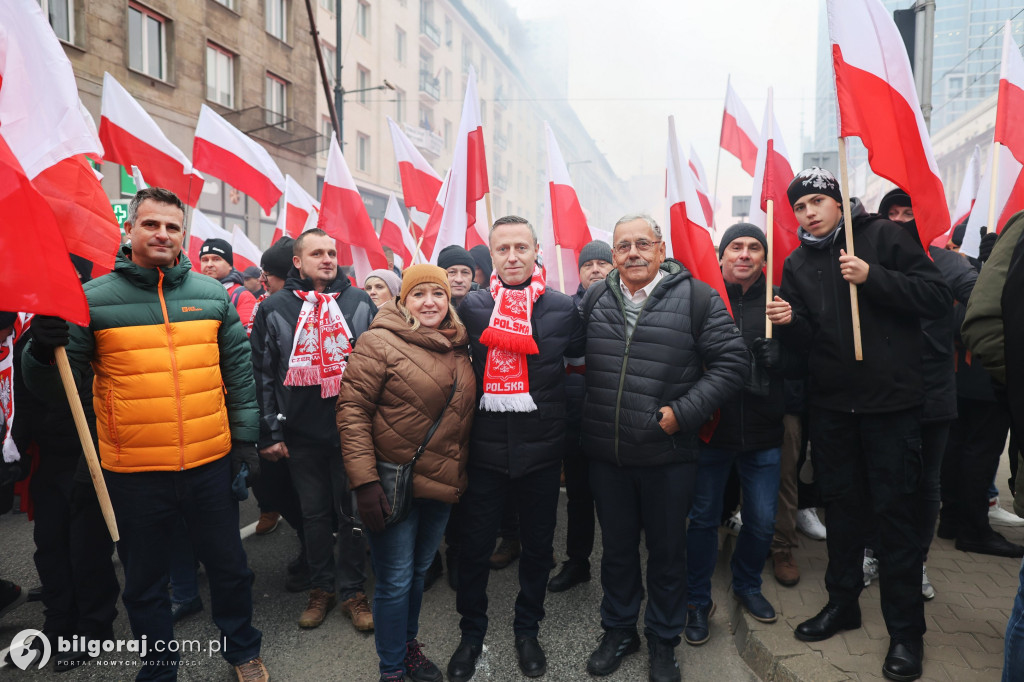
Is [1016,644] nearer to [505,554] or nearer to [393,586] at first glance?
[393,586]

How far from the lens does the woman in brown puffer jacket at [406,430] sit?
275cm

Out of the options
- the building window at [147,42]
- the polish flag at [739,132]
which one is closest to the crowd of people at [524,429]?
the polish flag at [739,132]

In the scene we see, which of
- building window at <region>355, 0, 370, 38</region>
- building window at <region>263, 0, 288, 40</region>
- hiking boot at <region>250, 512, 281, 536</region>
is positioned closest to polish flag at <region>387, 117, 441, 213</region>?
hiking boot at <region>250, 512, 281, 536</region>

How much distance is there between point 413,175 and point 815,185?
188 inches

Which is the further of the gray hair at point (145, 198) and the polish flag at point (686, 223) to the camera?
the polish flag at point (686, 223)

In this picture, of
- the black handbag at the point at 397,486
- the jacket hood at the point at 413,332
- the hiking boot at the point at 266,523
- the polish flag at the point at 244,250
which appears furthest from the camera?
the polish flag at the point at 244,250

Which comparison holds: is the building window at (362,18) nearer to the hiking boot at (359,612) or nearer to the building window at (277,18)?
the building window at (277,18)

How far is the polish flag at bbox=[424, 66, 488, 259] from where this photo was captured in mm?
5000

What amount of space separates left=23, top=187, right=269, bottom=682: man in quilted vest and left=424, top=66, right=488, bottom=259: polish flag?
2259 millimetres

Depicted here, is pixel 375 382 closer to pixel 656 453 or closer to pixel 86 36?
pixel 656 453

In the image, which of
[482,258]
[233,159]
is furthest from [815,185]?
[233,159]

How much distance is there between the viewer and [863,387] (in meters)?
2.87

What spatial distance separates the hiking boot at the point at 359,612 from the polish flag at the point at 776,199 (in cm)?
322

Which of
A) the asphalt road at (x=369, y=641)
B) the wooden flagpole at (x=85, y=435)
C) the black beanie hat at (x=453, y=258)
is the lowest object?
the asphalt road at (x=369, y=641)
